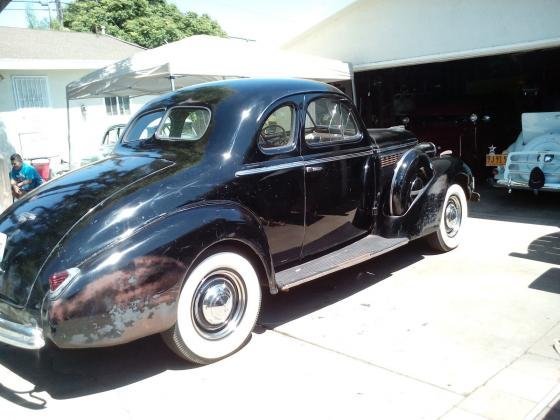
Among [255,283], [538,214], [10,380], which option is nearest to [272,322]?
[255,283]

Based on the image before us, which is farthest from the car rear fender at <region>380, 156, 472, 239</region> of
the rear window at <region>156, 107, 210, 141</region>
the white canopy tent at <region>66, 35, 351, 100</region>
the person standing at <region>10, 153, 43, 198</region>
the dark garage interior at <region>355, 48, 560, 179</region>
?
the person standing at <region>10, 153, 43, 198</region>

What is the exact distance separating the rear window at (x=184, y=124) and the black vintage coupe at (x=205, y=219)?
0.01 m

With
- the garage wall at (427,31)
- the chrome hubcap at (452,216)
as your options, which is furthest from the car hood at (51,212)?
the garage wall at (427,31)

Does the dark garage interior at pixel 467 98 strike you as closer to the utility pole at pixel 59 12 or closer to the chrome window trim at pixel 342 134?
the chrome window trim at pixel 342 134

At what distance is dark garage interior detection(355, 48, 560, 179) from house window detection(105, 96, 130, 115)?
10558 millimetres

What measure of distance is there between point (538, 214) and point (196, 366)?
5.98 m

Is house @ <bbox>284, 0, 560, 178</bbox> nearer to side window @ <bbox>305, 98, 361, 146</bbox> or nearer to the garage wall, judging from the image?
the garage wall

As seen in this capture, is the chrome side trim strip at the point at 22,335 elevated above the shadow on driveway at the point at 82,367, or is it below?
Result: above

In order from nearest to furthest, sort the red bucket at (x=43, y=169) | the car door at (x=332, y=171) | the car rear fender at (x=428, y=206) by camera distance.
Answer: the car door at (x=332, y=171) < the car rear fender at (x=428, y=206) < the red bucket at (x=43, y=169)

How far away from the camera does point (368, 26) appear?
10766 mm

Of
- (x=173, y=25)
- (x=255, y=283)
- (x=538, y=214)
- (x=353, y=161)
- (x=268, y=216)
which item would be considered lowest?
(x=538, y=214)

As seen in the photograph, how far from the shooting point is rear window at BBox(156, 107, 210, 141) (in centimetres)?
402

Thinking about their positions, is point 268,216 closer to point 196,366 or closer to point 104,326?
point 196,366

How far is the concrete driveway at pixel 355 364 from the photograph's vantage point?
2939 mm
